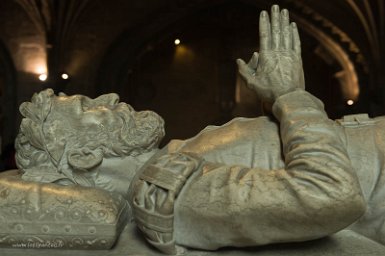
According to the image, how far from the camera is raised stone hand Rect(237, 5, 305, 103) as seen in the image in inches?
80.9

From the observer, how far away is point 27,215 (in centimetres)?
186

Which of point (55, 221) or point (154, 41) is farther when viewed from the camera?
point (154, 41)

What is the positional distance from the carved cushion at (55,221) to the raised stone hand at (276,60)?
787mm

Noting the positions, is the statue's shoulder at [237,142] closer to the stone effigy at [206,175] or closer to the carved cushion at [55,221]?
the stone effigy at [206,175]

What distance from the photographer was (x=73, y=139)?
2125 millimetres

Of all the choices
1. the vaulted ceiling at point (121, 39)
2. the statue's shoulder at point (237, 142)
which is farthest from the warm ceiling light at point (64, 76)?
the statue's shoulder at point (237, 142)

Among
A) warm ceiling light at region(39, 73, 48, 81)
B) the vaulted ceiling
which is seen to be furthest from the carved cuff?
warm ceiling light at region(39, 73, 48, 81)

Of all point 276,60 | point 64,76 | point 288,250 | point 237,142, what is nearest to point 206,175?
point 237,142

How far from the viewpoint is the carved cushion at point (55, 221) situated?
6.11ft

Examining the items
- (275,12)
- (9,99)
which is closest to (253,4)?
(9,99)

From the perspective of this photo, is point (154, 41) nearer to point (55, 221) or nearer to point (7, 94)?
point (7, 94)

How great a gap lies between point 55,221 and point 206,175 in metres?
0.58

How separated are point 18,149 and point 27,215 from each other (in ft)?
1.36

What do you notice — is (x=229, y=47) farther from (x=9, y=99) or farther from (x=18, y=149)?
(x=18, y=149)
